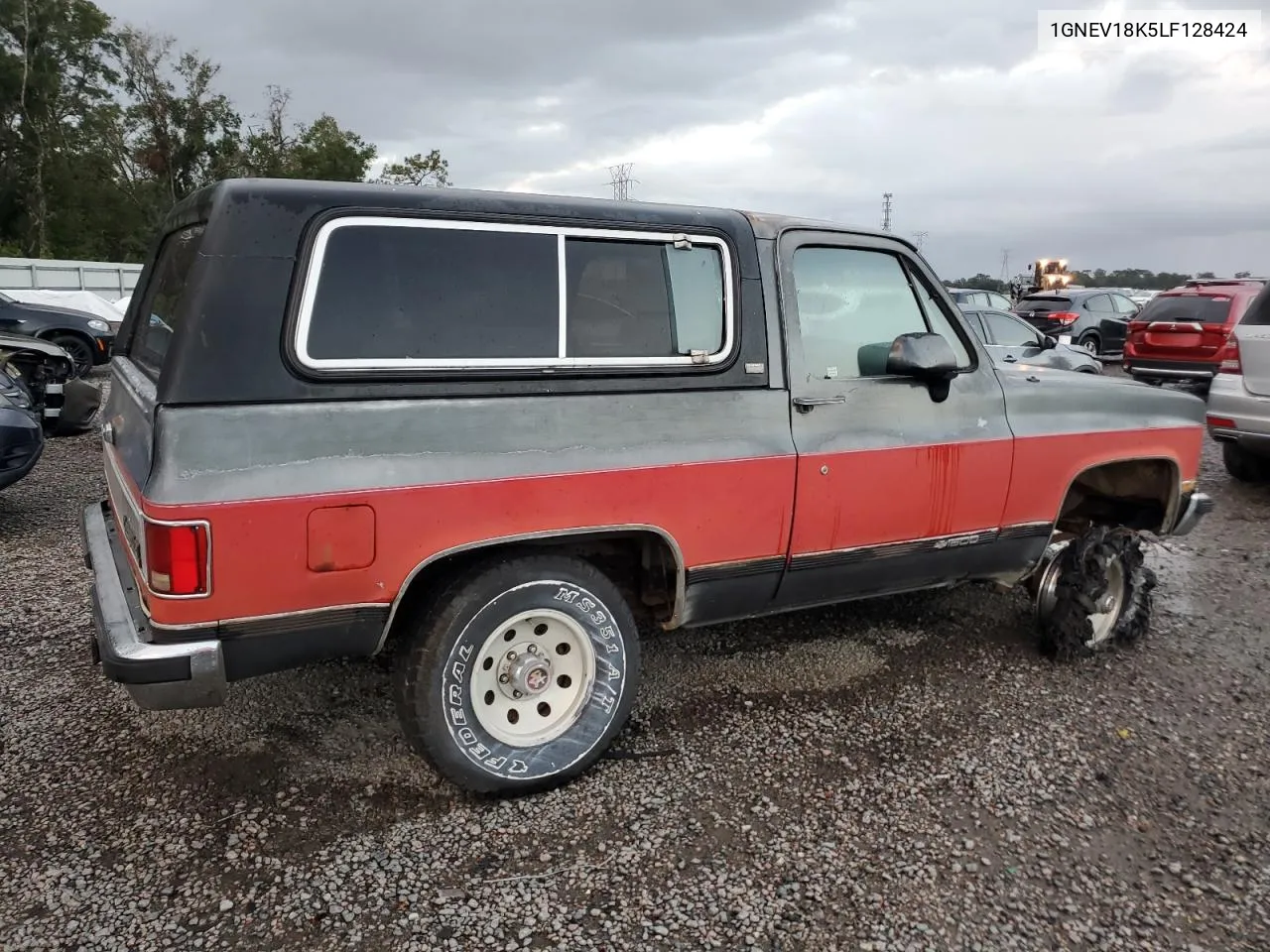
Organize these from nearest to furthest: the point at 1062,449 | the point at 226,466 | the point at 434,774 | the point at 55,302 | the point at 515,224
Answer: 1. the point at 226,466
2. the point at 515,224
3. the point at 434,774
4. the point at 1062,449
5. the point at 55,302

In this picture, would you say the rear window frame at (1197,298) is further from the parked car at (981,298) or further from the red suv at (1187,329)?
the parked car at (981,298)

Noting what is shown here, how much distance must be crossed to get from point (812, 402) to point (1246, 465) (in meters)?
6.90

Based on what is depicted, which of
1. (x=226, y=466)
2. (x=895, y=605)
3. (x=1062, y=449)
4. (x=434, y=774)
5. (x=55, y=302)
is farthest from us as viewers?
(x=55, y=302)

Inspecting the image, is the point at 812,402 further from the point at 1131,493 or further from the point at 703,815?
the point at 1131,493

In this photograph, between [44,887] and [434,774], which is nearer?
[44,887]

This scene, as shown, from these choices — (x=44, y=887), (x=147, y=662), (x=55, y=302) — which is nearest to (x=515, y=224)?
(x=147, y=662)

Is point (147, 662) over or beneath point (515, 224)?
beneath

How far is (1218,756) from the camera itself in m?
3.46

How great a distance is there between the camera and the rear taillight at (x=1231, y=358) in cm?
746

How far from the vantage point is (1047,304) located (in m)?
18.8

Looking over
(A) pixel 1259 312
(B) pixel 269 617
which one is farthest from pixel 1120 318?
(B) pixel 269 617

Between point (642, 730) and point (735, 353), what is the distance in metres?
A: 1.51

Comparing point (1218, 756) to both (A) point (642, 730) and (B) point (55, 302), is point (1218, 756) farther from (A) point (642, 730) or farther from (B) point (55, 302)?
(B) point (55, 302)

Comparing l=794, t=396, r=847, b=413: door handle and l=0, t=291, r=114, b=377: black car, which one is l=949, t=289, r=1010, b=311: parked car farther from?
l=0, t=291, r=114, b=377: black car
